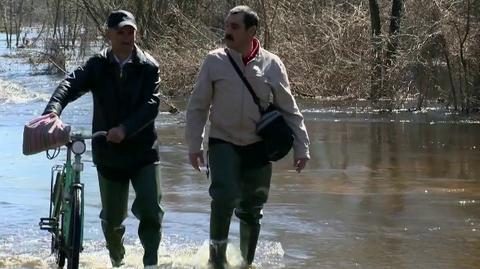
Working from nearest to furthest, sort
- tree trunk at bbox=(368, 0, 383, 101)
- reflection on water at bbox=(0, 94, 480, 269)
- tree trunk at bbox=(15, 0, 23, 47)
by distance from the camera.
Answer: reflection on water at bbox=(0, 94, 480, 269), tree trunk at bbox=(368, 0, 383, 101), tree trunk at bbox=(15, 0, 23, 47)

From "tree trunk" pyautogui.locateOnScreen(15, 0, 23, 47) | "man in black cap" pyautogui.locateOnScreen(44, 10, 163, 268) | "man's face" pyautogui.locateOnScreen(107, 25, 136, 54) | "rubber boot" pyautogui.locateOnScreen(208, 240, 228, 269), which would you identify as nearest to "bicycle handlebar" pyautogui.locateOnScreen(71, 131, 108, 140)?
"man in black cap" pyautogui.locateOnScreen(44, 10, 163, 268)

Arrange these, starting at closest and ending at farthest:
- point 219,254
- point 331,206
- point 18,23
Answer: point 219,254 < point 331,206 < point 18,23

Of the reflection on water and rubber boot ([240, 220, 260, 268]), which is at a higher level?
rubber boot ([240, 220, 260, 268])

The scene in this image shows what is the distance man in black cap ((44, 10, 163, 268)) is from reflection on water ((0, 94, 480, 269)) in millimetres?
727

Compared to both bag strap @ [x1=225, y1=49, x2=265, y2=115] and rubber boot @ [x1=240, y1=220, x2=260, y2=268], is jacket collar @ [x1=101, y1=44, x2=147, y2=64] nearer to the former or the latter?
bag strap @ [x1=225, y1=49, x2=265, y2=115]

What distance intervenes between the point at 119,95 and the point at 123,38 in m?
0.36

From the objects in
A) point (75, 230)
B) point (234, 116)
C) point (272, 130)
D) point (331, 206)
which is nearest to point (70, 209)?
point (75, 230)

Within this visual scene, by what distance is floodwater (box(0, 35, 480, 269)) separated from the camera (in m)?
7.16

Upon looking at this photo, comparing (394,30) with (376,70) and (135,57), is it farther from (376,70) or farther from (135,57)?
(135,57)

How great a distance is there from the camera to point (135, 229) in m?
8.29

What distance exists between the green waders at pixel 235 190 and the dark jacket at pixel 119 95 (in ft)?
1.45

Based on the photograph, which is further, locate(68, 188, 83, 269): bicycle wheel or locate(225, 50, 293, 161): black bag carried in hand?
locate(225, 50, 293, 161): black bag carried in hand

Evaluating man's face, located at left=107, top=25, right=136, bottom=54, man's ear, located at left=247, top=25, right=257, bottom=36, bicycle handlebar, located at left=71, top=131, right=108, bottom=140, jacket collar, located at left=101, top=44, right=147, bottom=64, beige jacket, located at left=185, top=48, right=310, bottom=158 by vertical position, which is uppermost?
man's ear, located at left=247, top=25, right=257, bottom=36

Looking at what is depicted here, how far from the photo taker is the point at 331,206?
9.18m
